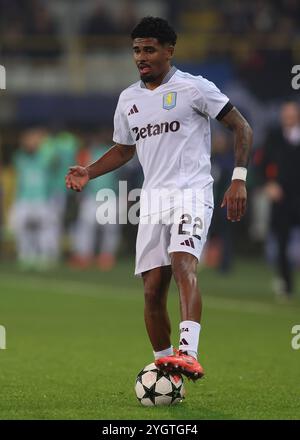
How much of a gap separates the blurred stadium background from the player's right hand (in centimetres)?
969

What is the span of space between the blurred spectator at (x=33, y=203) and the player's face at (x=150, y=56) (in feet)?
51.7

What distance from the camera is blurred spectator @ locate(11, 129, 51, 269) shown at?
2398 centimetres

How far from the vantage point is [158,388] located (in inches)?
316

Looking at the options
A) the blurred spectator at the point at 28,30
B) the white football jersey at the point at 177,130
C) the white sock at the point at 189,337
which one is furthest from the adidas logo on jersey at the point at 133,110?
the blurred spectator at the point at 28,30

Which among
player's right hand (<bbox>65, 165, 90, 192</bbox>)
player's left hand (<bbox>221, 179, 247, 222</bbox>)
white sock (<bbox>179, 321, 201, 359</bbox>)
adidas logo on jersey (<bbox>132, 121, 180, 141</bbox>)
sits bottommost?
white sock (<bbox>179, 321, 201, 359</bbox>)

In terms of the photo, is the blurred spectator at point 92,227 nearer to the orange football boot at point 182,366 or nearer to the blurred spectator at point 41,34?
the blurred spectator at point 41,34

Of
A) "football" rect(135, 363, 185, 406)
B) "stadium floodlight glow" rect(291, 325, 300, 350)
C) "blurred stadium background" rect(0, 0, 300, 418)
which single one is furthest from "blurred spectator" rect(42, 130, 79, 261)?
"football" rect(135, 363, 185, 406)

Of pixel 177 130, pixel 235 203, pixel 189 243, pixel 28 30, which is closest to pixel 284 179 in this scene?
pixel 177 130

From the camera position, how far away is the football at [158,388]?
8.02 metres

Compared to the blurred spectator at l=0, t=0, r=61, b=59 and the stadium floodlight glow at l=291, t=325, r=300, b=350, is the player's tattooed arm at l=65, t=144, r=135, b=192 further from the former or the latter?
the blurred spectator at l=0, t=0, r=61, b=59

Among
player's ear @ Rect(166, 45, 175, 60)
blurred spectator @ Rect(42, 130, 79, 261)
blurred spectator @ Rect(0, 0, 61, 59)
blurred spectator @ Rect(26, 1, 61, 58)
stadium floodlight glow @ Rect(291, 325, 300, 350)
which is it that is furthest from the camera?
blurred spectator @ Rect(26, 1, 61, 58)

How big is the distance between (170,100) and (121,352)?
143 inches

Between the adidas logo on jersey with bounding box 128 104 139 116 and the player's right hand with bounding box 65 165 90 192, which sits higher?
the adidas logo on jersey with bounding box 128 104 139 116
